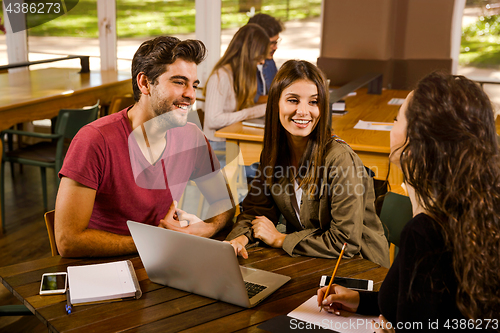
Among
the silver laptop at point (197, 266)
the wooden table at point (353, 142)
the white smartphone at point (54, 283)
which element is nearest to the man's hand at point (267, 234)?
the silver laptop at point (197, 266)

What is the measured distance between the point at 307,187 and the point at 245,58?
1.76 meters

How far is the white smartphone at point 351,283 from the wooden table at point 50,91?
289 cm

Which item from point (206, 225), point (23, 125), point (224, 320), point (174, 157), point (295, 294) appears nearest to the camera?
point (224, 320)

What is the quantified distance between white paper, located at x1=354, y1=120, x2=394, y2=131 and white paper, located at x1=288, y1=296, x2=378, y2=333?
198 centimetres

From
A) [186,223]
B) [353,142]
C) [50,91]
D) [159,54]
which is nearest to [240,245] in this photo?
[186,223]

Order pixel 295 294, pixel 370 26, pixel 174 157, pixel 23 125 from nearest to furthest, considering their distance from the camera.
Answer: pixel 295 294 → pixel 174 157 → pixel 370 26 → pixel 23 125

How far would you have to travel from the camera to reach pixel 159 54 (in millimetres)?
1630

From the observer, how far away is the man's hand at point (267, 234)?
5.03 feet

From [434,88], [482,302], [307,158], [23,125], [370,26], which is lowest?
[23,125]

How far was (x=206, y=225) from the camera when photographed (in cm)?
163

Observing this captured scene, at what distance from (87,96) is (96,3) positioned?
5.81 ft

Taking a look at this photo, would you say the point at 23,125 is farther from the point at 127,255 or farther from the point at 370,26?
the point at 127,255

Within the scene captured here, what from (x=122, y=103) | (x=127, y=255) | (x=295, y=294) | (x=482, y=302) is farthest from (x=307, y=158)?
(x=122, y=103)

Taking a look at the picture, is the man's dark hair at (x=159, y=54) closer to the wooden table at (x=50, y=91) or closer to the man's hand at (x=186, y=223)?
the man's hand at (x=186, y=223)
